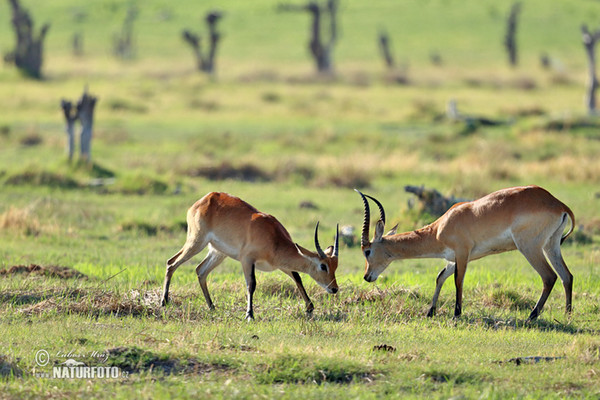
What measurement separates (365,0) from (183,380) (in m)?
82.7

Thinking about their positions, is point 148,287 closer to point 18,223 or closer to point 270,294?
point 270,294

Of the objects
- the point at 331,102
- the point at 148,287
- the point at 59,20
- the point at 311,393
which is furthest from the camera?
the point at 59,20

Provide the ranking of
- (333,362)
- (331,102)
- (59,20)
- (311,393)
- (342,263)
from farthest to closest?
(59,20) → (331,102) → (342,263) → (333,362) → (311,393)

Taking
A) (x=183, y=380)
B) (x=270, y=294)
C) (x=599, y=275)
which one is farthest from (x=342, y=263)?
(x=183, y=380)

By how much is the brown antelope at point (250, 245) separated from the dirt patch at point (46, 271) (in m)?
1.59

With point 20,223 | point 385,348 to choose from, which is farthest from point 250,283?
point 20,223

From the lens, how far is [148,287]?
1019 cm

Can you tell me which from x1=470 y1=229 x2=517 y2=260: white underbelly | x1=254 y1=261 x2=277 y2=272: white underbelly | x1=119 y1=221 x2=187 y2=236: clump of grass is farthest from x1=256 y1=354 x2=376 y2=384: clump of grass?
x1=119 y1=221 x2=187 y2=236: clump of grass

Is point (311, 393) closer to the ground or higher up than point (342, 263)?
higher up

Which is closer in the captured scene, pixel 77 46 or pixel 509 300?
pixel 509 300

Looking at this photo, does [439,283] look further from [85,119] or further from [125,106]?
[125,106]

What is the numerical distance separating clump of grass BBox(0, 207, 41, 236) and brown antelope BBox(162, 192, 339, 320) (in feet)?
16.1

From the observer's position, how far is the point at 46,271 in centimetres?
1066

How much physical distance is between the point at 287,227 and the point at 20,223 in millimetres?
4234
